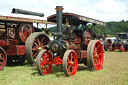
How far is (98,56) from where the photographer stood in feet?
25.0

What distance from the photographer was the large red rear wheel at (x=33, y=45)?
7.87 meters

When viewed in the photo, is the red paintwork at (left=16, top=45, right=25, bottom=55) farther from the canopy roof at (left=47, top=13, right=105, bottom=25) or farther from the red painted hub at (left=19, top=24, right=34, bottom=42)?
the canopy roof at (left=47, top=13, right=105, bottom=25)

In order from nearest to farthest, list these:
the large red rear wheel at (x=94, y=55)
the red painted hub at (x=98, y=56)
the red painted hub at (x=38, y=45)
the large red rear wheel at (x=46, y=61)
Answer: the large red rear wheel at (x=46, y=61) < the large red rear wheel at (x=94, y=55) < the red painted hub at (x=98, y=56) < the red painted hub at (x=38, y=45)

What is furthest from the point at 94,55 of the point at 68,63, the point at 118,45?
the point at 118,45

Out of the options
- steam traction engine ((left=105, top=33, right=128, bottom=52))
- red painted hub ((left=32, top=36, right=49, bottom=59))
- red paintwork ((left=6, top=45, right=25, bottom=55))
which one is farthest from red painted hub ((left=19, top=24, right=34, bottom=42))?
steam traction engine ((left=105, top=33, right=128, bottom=52))

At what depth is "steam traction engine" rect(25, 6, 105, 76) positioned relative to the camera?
607cm

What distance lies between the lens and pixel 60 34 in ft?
20.7

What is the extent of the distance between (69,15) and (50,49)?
1.42m

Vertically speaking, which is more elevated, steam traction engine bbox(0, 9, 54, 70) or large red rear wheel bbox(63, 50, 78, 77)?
steam traction engine bbox(0, 9, 54, 70)

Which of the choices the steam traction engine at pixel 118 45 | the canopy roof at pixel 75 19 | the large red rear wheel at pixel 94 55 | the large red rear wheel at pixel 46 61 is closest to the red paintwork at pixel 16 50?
the canopy roof at pixel 75 19

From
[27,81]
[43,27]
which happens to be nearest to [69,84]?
[27,81]

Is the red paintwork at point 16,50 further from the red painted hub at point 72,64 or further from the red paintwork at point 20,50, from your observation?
the red painted hub at point 72,64

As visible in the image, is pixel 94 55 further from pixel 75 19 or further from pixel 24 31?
pixel 24 31

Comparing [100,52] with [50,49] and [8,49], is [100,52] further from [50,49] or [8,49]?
[8,49]
